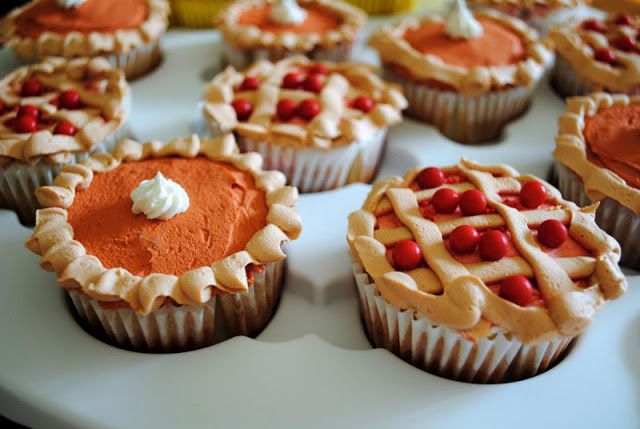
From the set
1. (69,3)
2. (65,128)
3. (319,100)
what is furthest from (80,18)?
(319,100)

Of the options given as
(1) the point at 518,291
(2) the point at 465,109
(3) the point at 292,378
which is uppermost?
(1) the point at 518,291

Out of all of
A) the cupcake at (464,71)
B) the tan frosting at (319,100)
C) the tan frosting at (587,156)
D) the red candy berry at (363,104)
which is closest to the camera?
the tan frosting at (587,156)

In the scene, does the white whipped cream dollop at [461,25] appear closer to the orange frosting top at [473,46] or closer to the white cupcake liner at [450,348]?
the orange frosting top at [473,46]

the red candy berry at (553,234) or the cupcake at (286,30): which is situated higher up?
the red candy berry at (553,234)

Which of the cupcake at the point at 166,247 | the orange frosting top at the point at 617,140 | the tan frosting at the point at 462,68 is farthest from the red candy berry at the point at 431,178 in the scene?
the tan frosting at the point at 462,68

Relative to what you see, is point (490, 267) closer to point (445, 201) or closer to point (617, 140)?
point (445, 201)

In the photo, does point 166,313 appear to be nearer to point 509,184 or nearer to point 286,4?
point 509,184

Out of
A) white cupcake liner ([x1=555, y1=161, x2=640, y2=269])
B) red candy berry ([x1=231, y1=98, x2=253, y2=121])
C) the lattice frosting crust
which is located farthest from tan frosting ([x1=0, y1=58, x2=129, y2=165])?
white cupcake liner ([x1=555, y1=161, x2=640, y2=269])
